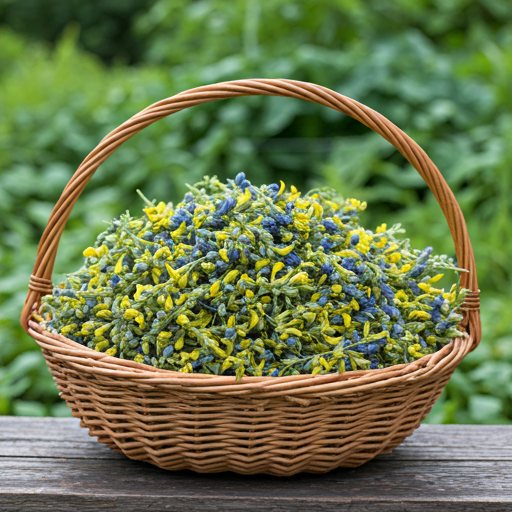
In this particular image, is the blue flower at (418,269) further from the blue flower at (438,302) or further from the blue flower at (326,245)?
the blue flower at (326,245)

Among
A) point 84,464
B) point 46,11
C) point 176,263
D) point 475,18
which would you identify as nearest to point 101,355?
point 176,263

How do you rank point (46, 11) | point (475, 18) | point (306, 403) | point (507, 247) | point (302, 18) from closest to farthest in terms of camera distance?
point (306, 403) < point (507, 247) < point (302, 18) < point (475, 18) < point (46, 11)

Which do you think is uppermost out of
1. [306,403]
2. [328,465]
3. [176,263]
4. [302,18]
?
[302,18]

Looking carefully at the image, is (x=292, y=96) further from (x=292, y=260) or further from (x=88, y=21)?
(x=88, y=21)

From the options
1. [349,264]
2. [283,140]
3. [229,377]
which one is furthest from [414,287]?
[283,140]

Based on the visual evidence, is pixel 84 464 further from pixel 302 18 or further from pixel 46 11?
pixel 46 11

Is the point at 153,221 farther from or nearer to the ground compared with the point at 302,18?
nearer to the ground

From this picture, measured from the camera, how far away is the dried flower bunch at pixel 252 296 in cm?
82

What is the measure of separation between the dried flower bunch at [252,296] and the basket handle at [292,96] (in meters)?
0.05

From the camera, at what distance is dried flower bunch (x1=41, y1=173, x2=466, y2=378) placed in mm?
820

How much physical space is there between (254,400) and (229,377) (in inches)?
2.0

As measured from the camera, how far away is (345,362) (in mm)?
835

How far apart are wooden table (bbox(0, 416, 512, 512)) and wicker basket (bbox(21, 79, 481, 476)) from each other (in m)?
0.04

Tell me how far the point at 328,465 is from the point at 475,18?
182 inches
